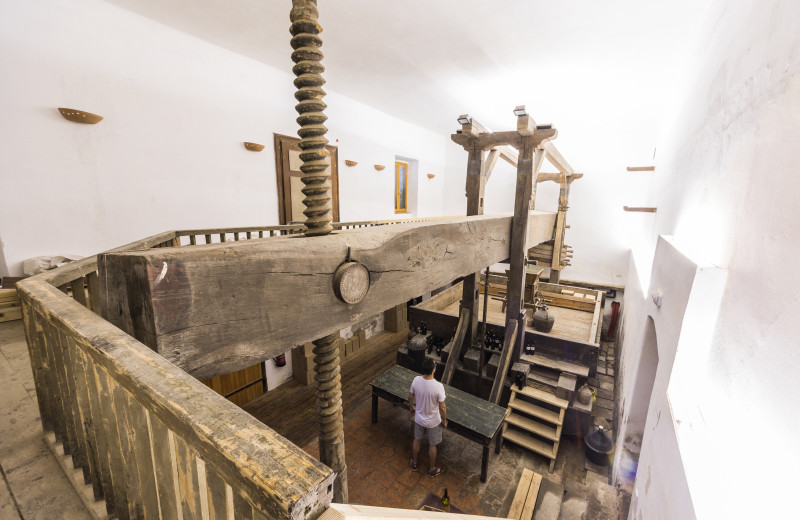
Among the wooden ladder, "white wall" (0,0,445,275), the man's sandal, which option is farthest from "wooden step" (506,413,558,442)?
"white wall" (0,0,445,275)

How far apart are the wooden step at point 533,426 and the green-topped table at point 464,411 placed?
0.45m

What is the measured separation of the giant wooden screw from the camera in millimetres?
1449

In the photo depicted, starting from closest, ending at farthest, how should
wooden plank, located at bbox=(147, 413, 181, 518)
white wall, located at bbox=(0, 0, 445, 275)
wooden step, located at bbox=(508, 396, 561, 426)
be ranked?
wooden plank, located at bbox=(147, 413, 181, 518) → white wall, located at bbox=(0, 0, 445, 275) → wooden step, located at bbox=(508, 396, 561, 426)

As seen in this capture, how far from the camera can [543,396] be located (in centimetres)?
547

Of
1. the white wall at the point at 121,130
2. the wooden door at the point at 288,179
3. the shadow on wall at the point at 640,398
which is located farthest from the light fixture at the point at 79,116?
the shadow on wall at the point at 640,398

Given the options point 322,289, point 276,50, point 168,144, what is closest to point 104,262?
point 322,289

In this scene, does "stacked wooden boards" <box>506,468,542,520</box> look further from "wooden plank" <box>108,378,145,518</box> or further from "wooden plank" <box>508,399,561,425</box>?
"wooden plank" <box>108,378,145,518</box>

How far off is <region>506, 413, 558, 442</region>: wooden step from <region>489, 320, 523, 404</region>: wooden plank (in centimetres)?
55

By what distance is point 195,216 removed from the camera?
218 inches

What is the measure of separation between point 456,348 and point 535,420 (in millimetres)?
1781

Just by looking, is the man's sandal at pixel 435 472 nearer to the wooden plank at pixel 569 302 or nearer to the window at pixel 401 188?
the wooden plank at pixel 569 302

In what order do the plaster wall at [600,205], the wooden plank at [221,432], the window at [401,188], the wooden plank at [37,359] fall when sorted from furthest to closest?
the window at [401,188]
the plaster wall at [600,205]
the wooden plank at [37,359]
the wooden plank at [221,432]

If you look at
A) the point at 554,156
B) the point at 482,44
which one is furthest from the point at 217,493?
the point at 554,156

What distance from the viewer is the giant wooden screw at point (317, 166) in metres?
1.45
